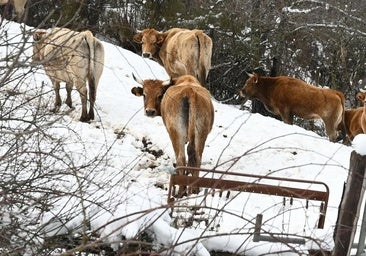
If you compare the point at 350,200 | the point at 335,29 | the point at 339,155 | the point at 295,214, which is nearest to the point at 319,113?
the point at 339,155

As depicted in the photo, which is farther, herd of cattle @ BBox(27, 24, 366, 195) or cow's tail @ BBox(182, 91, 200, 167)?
herd of cattle @ BBox(27, 24, 366, 195)

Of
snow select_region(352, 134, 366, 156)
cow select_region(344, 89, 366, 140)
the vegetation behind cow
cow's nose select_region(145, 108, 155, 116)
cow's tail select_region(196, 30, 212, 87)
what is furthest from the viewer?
the vegetation behind cow

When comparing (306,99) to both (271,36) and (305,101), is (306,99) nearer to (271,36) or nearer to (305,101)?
→ (305,101)

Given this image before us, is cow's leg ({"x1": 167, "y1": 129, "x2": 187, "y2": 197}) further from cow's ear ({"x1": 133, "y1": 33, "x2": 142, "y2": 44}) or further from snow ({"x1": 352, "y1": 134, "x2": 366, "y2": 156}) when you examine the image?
cow's ear ({"x1": 133, "y1": 33, "x2": 142, "y2": 44})

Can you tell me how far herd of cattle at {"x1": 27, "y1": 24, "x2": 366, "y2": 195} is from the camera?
7.89 meters

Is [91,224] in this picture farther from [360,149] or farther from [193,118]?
[193,118]

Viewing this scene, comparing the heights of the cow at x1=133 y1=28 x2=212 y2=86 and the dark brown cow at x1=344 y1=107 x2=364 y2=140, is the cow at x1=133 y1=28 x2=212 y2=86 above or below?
above

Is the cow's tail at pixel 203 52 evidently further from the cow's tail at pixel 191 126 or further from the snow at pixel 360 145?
the snow at pixel 360 145

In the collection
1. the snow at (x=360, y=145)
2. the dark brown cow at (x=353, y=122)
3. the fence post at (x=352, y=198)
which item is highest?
the snow at (x=360, y=145)

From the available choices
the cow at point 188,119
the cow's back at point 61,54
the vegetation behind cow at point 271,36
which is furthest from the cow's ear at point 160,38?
the cow's back at point 61,54

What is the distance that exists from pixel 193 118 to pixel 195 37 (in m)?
4.62

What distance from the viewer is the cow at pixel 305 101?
1320 centimetres

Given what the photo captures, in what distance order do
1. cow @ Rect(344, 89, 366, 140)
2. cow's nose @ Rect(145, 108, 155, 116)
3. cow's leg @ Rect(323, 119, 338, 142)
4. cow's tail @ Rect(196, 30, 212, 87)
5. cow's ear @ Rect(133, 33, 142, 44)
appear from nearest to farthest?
cow's nose @ Rect(145, 108, 155, 116) < cow's tail @ Rect(196, 30, 212, 87) < cow's leg @ Rect(323, 119, 338, 142) < cow's ear @ Rect(133, 33, 142, 44) < cow @ Rect(344, 89, 366, 140)

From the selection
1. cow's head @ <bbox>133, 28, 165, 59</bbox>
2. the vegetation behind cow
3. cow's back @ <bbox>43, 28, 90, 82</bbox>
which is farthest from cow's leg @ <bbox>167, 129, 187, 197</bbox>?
the vegetation behind cow
